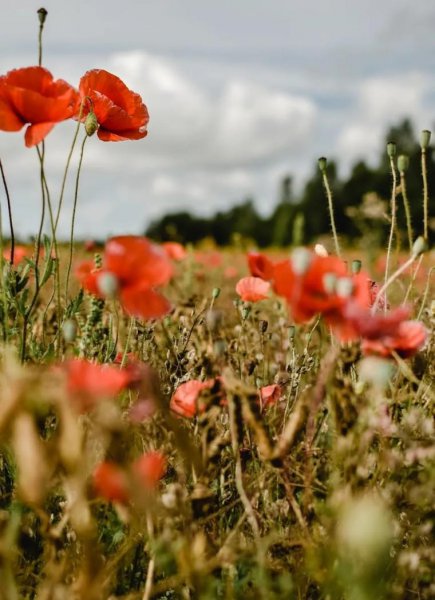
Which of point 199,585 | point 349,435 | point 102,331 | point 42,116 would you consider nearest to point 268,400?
point 349,435

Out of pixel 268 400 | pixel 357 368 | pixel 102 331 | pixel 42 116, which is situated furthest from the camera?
pixel 102 331

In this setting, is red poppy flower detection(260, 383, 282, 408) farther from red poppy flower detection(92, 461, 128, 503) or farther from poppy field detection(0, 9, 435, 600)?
red poppy flower detection(92, 461, 128, 503)

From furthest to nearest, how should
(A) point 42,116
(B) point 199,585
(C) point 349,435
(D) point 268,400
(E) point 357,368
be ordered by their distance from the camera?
(E) point 357,368
(D) point 268,400
(A) point 42,116
(C) point 349,435
(B) point 199,585

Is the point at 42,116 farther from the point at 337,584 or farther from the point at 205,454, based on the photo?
the point at 337,584

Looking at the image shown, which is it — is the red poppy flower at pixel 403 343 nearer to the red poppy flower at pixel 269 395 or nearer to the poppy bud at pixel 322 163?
the red poppy flower at pixel 269 395

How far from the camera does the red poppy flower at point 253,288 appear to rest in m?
1.78

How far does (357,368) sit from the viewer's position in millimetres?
1703

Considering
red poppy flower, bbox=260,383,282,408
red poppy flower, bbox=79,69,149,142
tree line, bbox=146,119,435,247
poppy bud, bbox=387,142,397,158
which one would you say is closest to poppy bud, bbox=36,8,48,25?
red poppy flower, bbox=79,69,149,142

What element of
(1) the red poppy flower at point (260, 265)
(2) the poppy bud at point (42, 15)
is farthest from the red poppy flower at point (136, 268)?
(2) the poppy bud at point (42, 15)

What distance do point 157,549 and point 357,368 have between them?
31.4 inches

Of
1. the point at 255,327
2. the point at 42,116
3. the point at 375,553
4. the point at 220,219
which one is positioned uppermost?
the point at 42,116

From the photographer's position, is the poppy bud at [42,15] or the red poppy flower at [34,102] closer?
the red poppy flower at [34,102]

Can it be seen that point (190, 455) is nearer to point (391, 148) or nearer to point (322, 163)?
point (322, 163)

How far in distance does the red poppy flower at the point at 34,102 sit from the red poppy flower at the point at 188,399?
0.50m
